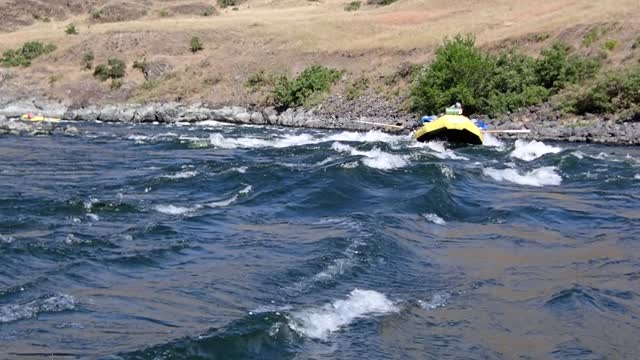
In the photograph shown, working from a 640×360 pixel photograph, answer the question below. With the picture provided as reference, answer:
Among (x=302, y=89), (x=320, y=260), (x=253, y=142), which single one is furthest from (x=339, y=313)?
(x=302, y=89)

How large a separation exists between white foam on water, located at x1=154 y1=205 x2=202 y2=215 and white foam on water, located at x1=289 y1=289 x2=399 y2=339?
20.2 ft

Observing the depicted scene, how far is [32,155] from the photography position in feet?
88.3

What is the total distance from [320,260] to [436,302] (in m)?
2.25

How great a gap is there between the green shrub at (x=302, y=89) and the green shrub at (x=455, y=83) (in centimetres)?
817

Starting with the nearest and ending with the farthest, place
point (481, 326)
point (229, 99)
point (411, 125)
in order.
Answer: point (481, 326), point (411, 125), point (229, 99)

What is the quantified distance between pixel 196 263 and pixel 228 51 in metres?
50.3

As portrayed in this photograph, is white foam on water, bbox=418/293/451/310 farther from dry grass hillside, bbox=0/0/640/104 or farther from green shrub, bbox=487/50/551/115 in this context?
dry grass hillside, bbox=0/0/640/104

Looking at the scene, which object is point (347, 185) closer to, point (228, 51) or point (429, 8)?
point (228, 51)

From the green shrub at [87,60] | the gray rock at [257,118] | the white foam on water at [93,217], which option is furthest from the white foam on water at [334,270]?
the green shrub at [87,60]

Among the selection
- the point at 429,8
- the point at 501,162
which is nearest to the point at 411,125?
the point at 501,162

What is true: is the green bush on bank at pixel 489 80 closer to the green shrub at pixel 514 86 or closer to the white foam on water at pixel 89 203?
the green shrub at pixel 514 86

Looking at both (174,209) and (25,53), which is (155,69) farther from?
(174,209)

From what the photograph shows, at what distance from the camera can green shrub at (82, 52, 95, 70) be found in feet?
204

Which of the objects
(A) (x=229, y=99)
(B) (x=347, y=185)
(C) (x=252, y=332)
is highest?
(C) (x=252, y=332)
